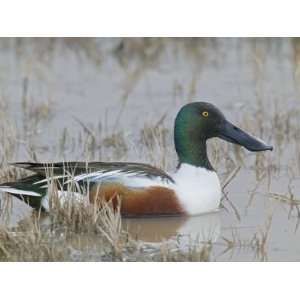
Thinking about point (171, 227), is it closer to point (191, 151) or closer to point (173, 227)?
point (173, 227)

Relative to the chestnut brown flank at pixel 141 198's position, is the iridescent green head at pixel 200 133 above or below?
above

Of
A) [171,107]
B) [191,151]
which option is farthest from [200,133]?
[171,107]

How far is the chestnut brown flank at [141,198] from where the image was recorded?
221 inches

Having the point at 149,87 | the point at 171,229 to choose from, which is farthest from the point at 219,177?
the point at 149,87

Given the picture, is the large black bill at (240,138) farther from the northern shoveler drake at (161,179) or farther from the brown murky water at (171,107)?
the brown murky water at (171,107)

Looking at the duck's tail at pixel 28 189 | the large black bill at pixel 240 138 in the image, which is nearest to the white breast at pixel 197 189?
the large black bill at pixel 240 138

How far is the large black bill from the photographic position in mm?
5945

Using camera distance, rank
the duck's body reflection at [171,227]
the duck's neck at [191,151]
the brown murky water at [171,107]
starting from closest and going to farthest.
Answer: the duck's body reflection at [171,227], the brown murky water at [171,107], the duck's neck at [191,151]

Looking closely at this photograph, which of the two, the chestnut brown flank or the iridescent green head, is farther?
the iridescent green head

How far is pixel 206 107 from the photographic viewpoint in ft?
19.5

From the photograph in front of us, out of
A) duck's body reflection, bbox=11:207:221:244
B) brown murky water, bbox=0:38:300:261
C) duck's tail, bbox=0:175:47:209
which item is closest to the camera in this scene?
duck's body reflection, bbox=11:207:221:244

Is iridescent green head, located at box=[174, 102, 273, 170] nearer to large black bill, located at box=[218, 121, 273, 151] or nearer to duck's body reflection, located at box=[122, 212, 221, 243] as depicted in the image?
large black bill, located at box=[218, 121, 273, 151]

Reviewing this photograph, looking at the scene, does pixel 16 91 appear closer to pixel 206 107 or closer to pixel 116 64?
pixel 116 64

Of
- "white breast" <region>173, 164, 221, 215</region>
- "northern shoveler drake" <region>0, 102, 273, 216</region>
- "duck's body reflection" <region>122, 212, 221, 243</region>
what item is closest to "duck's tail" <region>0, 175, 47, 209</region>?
"northern shoveler drake" <region>0, 102, 273, 216</region>
